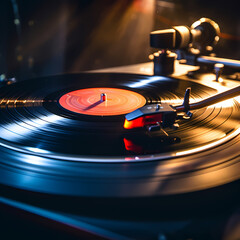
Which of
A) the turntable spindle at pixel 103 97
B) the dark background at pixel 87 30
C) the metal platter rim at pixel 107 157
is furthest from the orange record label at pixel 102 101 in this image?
the dark background at pixel 87 30

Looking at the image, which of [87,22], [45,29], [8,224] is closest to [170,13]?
[87,22]

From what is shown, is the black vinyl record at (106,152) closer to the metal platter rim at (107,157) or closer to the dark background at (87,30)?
the metal platter rim at (107,157)

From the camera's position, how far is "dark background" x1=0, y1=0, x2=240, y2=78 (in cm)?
212

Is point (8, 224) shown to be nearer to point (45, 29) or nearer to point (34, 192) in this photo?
point (34, 192)

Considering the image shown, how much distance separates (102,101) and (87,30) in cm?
161

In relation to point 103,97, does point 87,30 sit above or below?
above

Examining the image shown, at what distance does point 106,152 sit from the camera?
26.4 inches

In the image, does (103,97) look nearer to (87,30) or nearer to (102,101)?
(102,101)

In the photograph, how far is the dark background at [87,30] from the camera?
2.12m

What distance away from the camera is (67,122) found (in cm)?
86

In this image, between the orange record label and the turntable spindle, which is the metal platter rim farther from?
the turntable spindle

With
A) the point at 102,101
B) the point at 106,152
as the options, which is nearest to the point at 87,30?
the point at 102,101

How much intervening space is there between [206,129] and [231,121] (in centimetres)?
12

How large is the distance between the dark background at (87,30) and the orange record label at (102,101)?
0.82 metres
